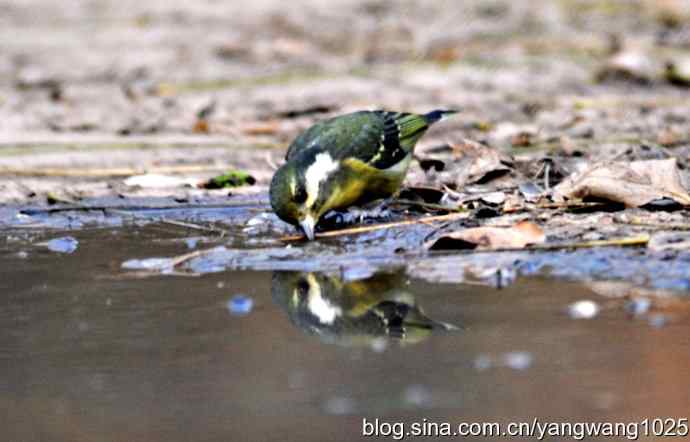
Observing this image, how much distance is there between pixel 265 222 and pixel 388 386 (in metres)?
3.15

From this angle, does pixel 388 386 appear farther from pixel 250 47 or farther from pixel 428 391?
pixel 250 47

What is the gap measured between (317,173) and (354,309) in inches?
65.7

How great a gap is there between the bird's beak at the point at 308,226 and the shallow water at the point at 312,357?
642 millimetres

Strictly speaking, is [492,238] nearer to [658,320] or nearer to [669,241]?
[669,241]

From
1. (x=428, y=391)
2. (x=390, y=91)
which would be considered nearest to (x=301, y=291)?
(x=428, y=391)

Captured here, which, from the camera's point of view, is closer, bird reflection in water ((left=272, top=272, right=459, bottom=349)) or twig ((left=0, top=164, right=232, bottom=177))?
bird reflection in water ((left=272, top=272, right=459, bottom=349))

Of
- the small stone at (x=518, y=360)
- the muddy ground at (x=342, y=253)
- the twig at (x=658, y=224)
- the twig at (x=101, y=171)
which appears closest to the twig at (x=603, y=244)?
the muddy ground at (x=342, y=253)

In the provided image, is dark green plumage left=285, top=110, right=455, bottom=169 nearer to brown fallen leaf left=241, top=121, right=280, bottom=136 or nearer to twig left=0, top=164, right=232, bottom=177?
twig left=0, top=164, right=232, bottom=177

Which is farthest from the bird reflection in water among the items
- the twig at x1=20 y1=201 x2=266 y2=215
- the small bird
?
the twig at x1=20 y1=201 x2=266 y2=215

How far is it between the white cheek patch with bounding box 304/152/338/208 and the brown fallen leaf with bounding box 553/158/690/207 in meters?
1.15

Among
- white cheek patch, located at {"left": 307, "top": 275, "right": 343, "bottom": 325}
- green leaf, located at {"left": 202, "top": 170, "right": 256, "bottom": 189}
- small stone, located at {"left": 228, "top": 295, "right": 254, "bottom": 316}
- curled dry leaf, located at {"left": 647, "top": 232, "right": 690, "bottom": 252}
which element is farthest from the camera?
green leaf, located at {"left": 202, "top": 170, "right": 256, "bottom": 189}

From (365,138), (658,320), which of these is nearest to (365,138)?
(365,138)

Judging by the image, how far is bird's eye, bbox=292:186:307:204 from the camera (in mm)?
6539

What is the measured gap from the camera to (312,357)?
4.64 meters
